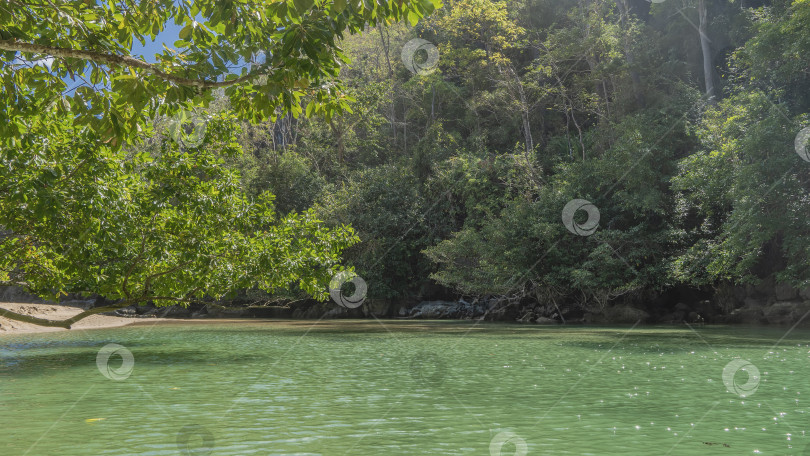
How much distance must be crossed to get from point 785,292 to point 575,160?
13397 millimetres

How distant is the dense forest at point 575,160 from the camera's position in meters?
24.2

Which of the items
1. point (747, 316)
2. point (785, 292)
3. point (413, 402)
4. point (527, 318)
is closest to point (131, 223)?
point (413, 402)

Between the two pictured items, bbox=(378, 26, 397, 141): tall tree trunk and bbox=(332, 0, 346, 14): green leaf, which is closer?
bbox=(332, 0, 346, 14): green leaf

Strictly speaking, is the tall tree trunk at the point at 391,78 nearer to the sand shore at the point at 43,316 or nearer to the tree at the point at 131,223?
the sand shore at the point at 43,316

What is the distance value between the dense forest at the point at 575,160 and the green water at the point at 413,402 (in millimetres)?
7522

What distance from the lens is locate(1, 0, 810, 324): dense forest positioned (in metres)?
24.2

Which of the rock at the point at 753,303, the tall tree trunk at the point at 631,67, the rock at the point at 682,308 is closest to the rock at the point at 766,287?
the rock at the point at 753,303

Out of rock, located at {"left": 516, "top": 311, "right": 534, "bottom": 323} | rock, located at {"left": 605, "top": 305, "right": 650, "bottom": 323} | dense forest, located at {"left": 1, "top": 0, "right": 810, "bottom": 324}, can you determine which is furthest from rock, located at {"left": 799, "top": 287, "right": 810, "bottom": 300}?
rock, located at {"left": 516, "top": 311, "right": 534, "bottom": 323}

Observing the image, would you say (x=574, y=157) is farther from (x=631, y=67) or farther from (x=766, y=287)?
(x=766, y=287)

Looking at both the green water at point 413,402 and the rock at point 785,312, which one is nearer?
the green water at point 413,402

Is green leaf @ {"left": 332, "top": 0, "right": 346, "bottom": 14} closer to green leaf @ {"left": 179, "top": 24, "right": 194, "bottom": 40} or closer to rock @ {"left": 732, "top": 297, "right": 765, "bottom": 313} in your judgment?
green leaf @ {"left": 179, "top": 24, "right": 194, "bottom": 40}

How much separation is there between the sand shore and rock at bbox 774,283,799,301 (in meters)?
29.5

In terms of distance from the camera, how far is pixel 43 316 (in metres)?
32.6

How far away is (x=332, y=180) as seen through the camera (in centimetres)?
4869
